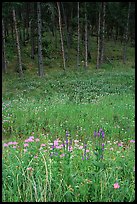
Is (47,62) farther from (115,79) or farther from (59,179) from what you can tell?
(59,179)

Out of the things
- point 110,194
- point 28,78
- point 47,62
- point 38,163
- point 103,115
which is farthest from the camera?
point 47,62

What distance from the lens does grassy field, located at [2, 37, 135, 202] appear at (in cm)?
312

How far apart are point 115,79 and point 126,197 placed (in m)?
20.9

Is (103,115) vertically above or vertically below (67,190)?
below

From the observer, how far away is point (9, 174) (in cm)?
357

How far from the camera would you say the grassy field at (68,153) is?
3.12m

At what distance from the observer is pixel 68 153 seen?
3480 mm

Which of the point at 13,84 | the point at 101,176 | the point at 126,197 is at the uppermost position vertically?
the point at 101,176

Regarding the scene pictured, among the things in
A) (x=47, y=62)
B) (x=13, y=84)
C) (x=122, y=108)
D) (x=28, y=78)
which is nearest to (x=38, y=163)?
(x=122, y=108)

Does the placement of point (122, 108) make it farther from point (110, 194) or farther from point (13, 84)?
point (13, 84)

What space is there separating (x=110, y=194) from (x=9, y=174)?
1355 millimetres

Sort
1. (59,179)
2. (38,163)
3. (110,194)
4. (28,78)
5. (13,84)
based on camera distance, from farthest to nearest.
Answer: (28,78) < (13,84) < (38,163) < (59,179) < (110,194)

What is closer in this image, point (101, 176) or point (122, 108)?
point (101, 176)

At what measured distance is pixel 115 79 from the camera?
77.2 feet
